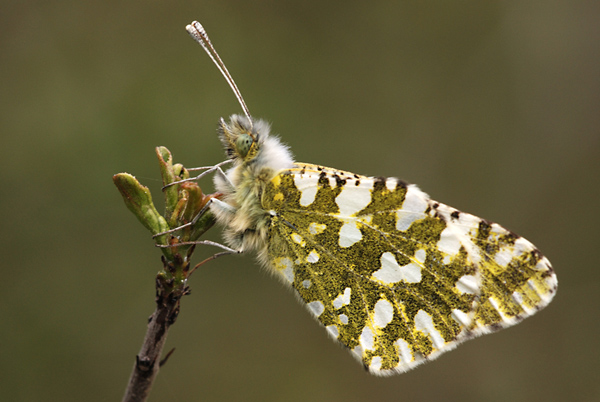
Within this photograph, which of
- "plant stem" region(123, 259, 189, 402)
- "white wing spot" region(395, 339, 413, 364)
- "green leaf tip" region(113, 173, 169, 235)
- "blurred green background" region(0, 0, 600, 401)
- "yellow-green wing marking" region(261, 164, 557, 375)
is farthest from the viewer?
"blurred green background" region(0, 0, 600, 401)

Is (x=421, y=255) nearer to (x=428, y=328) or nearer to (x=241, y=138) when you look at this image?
(x=428, y=328)

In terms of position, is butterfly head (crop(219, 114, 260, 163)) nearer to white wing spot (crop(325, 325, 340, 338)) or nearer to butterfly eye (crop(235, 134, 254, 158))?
butterfly eye (crop(235, 134, 254, 158))

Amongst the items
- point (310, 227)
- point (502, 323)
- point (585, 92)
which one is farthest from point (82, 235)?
point (585, 92)

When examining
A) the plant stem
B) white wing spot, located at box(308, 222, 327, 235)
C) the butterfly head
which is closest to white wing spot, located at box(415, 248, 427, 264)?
white wing spot, located at box(308, 222, 327, 235)

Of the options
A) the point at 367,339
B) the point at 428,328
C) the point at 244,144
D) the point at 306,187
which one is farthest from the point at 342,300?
the point at 244,144

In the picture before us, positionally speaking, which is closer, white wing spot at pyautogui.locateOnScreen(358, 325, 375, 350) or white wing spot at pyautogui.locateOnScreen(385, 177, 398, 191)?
white wing spot at pyautogui.locateOnScreen(385, 177, 398, 191)

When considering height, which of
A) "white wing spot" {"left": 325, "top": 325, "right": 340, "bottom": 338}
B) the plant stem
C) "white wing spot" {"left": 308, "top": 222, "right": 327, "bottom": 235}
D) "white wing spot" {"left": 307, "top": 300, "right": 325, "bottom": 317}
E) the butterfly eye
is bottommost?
the plant stem
